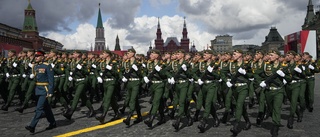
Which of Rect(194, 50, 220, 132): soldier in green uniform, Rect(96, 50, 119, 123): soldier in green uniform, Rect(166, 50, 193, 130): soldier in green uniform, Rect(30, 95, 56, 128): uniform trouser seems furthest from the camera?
Rect(96, 50, 119, 123): soldier in green uniform

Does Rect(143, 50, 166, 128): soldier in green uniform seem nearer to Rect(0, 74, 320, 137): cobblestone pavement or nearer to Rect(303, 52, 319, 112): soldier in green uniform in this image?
Rect(0, 74, 320, 137): cobblestone pavement

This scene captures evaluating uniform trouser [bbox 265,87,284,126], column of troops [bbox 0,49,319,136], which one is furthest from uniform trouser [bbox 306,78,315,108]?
uniform trouser [bbox 265,87,284,126]

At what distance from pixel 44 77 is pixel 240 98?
4.96 meters

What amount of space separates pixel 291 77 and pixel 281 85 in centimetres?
97

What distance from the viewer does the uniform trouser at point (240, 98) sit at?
7750 millimetres

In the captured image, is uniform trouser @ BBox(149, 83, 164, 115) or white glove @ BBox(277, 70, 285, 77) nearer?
white glove @ BBox(277, 70, 285, 77)

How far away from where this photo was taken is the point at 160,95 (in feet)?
28.1

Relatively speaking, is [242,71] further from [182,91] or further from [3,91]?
[3,91]

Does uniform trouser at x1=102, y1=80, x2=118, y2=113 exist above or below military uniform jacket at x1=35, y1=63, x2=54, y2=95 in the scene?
below

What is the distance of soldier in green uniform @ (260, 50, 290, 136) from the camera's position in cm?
731

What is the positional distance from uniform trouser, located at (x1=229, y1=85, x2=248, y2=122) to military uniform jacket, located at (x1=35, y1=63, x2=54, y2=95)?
4.59 metres

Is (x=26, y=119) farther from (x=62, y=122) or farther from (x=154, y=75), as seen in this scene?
(x=154, y=75)

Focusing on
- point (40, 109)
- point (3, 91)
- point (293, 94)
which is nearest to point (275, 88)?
point (293, 94)

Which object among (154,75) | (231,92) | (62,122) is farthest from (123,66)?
(231,92)
